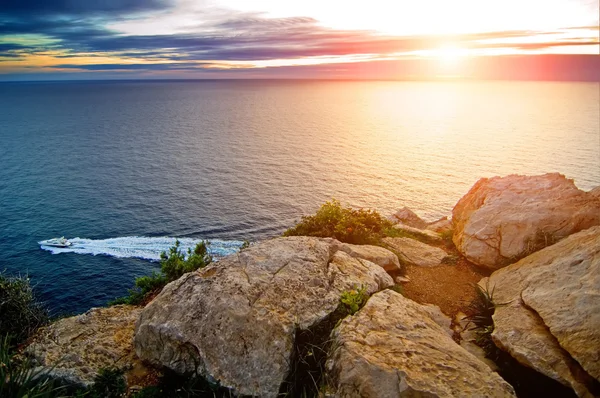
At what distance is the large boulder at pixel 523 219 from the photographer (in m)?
16.2

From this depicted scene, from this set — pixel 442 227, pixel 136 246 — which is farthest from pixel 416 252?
pixel 136 246

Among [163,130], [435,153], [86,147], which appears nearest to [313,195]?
[435,153]

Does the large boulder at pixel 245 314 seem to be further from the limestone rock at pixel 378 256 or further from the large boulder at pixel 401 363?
the limestone rock at pixel 378 256

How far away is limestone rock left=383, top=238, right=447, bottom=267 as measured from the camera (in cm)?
1856

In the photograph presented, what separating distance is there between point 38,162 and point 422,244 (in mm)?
92721

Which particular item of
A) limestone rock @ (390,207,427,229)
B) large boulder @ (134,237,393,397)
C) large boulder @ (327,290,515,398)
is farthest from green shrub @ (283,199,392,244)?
limestone rock @ (390,207,427,229)

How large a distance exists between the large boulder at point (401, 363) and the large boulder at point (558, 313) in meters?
1.89

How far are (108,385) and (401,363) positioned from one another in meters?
8.10

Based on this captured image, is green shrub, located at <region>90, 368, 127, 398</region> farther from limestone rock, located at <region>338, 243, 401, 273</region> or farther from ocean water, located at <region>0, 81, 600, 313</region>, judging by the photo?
ocean water, located at <region>0, 81, 600, 313</region>

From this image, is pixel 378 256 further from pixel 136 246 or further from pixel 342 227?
pixel 136 246

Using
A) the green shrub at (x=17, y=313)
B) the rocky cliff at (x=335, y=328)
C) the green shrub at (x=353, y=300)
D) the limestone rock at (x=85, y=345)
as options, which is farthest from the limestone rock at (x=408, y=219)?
the green shrub at (x=17, y=313)

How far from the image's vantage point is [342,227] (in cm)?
2048

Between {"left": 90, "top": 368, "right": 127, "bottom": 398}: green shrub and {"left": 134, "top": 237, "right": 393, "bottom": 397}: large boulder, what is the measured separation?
2.93ft

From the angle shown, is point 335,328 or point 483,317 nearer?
point 335,328
